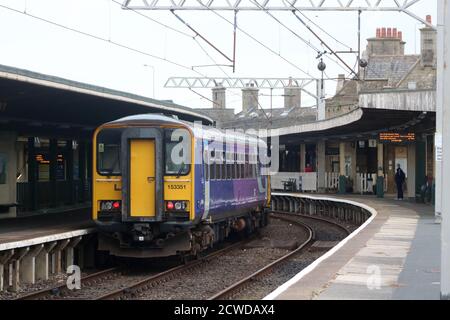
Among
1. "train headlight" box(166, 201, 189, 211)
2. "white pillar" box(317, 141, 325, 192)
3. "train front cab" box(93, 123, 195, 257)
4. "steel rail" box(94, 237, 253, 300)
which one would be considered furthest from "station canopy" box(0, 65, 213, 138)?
"white pillar" box(317, 141, 325, 192)

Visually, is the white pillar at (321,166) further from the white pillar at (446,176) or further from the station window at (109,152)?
the white pillar at (446,176)

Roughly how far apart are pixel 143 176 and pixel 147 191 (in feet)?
0.97

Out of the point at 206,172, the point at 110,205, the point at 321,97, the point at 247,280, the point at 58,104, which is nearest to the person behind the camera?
the point at 247,280

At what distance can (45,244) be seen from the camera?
14602mm

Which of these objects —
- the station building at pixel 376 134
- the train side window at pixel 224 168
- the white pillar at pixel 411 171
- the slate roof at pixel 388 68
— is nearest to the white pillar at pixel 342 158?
the station building at pixel 376 134

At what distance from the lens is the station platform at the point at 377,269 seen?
977 centimetres

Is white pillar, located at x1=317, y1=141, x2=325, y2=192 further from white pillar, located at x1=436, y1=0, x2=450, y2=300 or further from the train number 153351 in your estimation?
white pillar, located at x1=436, y1=0, x2=450, y2=300

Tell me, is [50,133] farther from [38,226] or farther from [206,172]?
[206,172]

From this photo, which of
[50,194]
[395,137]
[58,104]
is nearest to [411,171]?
[395,137]

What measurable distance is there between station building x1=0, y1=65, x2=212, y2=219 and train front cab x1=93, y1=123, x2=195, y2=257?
6.54 feet

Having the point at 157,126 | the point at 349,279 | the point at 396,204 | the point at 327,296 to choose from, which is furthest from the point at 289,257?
the point at 396,204

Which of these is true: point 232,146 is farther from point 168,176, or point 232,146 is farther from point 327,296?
point 327,296

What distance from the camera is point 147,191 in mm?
15383

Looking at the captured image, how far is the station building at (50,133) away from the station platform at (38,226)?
Answer: 1.07m
